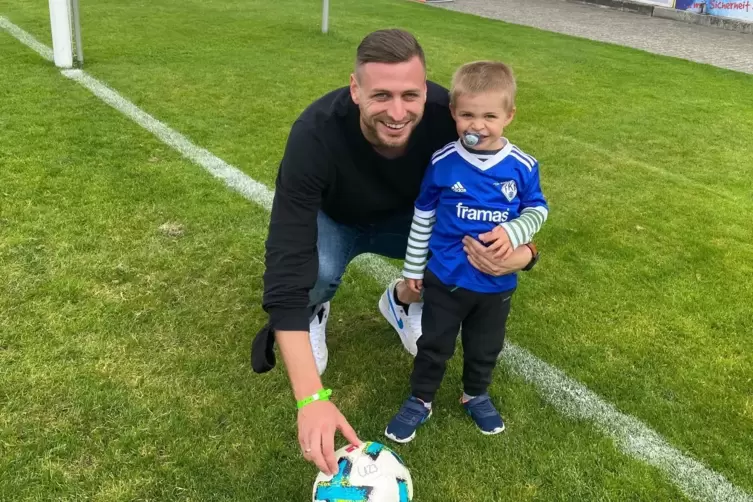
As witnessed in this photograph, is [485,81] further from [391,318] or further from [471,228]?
[391,318]

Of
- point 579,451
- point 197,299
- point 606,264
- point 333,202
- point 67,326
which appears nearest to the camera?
point 579,451

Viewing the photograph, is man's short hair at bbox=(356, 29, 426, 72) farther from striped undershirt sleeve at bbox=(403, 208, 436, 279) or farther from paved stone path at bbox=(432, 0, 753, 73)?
paved stone path at bbox=(432, 0, 753, 73)

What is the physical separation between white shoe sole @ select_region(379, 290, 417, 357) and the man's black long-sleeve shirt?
484mm

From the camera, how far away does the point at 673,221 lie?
13.8ft

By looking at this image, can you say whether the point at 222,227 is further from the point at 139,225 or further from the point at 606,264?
the point at 606,264

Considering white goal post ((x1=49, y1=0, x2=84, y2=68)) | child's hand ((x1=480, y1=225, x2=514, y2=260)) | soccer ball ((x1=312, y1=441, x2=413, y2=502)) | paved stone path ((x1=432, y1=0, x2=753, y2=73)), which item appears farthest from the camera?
paved stone path ((x1=432, y1=0, x2=753, y2=73))

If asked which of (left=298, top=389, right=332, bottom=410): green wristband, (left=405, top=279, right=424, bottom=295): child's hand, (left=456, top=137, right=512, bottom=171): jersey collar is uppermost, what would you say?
(left=456, top=137, right=512, bottom=171): jersey collar

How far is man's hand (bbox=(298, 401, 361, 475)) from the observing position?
5.90 feet

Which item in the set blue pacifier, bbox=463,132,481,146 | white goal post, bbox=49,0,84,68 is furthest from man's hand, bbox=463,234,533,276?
white goal post, bbox=49,0,84,68

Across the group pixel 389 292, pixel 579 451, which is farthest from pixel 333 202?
pixel 579 451

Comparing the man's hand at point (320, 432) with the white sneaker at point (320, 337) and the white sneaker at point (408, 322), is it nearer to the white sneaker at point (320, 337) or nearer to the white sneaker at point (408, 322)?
the white sneaker at point (320, 337)

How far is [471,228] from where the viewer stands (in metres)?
2.28

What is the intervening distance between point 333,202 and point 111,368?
3.66ft

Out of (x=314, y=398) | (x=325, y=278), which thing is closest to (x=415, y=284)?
(x=325, y=278)
